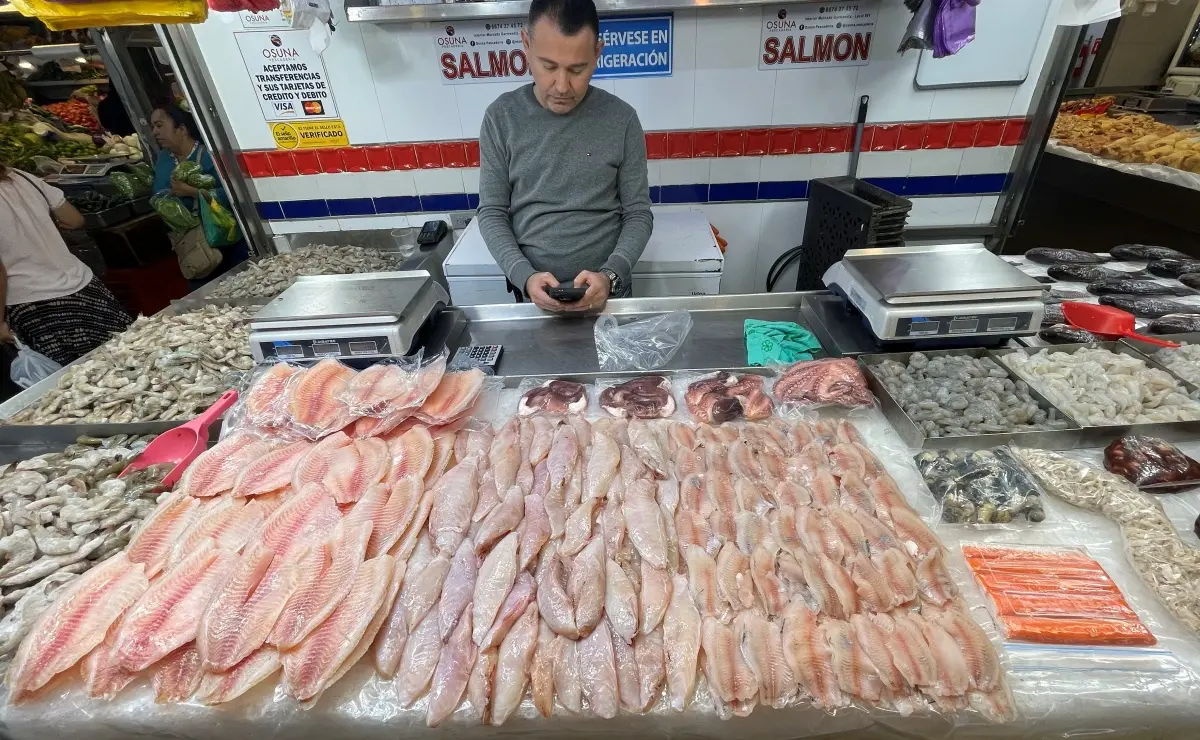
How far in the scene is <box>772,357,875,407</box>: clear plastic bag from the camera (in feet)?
5.98

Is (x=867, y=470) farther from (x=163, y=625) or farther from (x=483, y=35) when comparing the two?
(x=483, y=35)

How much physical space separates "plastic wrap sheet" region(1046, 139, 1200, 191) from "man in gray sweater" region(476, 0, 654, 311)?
193 inches

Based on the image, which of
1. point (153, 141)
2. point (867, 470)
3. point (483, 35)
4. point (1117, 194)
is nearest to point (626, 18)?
point (483, 35)

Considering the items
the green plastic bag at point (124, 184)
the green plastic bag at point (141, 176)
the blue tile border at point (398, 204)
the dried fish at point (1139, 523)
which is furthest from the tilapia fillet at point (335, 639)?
the green plastic bag at point (141, 176)

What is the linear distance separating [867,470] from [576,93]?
2.05m

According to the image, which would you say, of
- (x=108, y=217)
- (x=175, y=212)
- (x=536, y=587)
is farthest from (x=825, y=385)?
(x=108, y=217)

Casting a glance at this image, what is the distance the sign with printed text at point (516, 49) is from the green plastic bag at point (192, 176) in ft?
6.81

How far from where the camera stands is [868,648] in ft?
3.84

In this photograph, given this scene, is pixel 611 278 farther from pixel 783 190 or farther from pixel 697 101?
pixel 783 190

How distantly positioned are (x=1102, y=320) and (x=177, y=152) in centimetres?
635

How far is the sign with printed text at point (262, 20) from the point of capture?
3.46m

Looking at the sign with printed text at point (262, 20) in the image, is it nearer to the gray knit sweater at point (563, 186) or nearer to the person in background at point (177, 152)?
the person in background at point (177, 152)

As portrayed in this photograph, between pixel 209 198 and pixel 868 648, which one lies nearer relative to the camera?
pixel 868 648

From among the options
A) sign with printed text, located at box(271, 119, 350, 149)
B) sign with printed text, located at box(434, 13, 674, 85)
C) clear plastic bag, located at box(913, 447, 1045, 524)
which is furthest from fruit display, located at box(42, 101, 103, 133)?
clear plastic bag, located at box(913, 447, 1045, 524)
